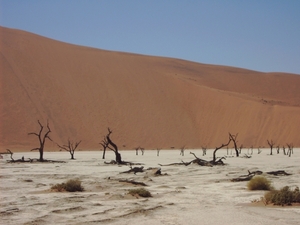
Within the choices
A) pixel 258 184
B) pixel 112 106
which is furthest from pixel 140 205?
pixel 112 106

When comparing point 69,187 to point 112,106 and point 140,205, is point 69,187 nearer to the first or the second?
point 140,205

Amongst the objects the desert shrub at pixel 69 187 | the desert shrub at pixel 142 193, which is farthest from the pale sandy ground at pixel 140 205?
the desert shrub at pixel 69 187

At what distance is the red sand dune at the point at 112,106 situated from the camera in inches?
2393

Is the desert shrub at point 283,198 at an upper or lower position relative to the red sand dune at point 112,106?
lower

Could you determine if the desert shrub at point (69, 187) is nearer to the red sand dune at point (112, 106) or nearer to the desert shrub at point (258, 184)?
the desert shrub at point (258, 184)

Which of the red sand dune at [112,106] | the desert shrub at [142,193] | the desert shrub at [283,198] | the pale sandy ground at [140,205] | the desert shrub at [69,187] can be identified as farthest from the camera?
the red sand dune at [112,106]

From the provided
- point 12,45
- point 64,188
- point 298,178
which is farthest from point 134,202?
point 12,45

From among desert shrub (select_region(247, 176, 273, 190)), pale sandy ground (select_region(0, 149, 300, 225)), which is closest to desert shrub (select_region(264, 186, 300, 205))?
pale sandy ground (select_region(0, 149, 300, 225))

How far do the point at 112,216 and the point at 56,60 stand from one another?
69553mm

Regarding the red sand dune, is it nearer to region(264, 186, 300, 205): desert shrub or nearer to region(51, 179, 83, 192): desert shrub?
region(51, 179, 83, 192): desert shrub

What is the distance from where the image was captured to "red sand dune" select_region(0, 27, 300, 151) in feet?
199

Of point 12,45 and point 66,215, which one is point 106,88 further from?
point 66,215

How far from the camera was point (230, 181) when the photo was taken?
16188 mm

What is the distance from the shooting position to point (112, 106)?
69.4 meters
